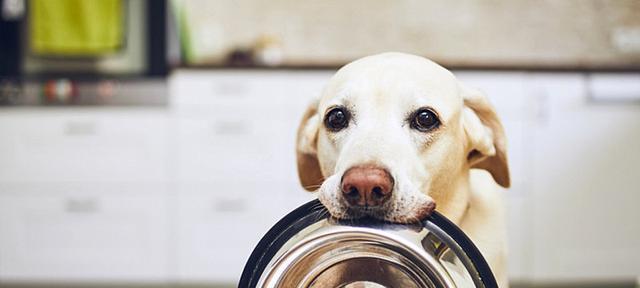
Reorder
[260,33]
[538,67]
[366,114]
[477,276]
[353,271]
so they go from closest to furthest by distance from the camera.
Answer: [477,276], [353,271], [366,114], [538,67], [260,33]

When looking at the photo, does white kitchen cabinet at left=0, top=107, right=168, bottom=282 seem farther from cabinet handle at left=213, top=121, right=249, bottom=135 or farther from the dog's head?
the dog's head

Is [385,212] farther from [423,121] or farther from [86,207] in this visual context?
[86,207]

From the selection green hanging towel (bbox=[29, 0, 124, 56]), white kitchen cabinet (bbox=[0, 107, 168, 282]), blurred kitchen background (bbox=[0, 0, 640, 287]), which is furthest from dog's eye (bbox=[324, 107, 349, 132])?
green hanging towel (bbox=[29, 0, 124, 56])

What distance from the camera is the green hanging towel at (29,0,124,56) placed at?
275 centimetres

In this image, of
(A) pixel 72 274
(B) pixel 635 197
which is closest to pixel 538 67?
(B) pixel 635 197

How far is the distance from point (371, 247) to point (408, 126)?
0.68 ft

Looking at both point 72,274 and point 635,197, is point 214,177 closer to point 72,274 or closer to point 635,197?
point 72,274

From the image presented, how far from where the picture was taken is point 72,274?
98.7 inches

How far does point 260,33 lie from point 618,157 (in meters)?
1.66

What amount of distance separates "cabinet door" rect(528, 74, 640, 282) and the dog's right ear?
170 centimetres

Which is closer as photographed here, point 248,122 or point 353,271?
point 353,271

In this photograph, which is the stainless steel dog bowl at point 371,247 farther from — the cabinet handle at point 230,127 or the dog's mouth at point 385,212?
the cabinet handle at point 230,127

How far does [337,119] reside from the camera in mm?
812

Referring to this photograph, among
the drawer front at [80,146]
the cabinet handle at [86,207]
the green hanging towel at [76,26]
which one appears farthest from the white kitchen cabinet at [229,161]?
the green hanging towel at [76,26]
